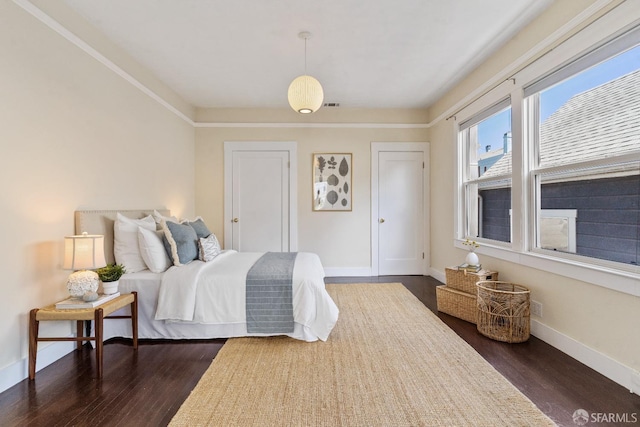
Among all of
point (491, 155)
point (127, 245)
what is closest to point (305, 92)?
point (127, 245)

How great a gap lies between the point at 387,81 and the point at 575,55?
195 centimetres

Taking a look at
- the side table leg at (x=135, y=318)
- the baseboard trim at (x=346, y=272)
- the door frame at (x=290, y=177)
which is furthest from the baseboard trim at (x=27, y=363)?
the baseboard trim at (x=346, y=272)

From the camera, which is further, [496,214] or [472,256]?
A: [496,214]

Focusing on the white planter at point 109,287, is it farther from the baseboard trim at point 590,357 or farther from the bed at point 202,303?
the baseboard trim at point 590,357

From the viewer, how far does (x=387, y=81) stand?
12.3 feet

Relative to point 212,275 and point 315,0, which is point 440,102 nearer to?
point 315,0

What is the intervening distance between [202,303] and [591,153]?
3.15m

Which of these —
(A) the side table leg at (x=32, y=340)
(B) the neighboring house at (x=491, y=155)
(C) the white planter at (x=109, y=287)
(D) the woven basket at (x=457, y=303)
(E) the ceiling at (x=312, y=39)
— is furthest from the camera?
(B) the neighboring house at (x=491, y=155)

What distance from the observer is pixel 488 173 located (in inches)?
133

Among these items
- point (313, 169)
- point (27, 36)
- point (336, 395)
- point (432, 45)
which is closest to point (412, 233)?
point (313, 169)

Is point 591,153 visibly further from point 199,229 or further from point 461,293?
point 199,229

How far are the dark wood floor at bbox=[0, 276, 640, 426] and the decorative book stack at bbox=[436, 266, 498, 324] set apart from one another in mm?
375

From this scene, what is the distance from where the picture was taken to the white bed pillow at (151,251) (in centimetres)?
260

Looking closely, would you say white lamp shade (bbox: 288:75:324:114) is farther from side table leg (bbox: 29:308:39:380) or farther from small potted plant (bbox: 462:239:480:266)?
side table leg (bbox: 29:308:39:380)
